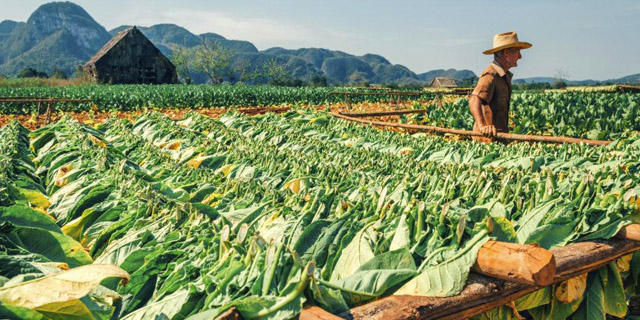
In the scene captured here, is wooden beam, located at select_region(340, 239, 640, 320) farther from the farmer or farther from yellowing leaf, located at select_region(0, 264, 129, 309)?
the farmer

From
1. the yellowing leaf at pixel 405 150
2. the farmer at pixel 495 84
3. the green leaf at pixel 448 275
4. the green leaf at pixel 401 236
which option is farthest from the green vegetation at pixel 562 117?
the green leaf at pixel 448 275

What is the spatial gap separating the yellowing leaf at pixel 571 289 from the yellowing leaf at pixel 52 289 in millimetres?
2147

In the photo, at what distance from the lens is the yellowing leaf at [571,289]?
2.41 m

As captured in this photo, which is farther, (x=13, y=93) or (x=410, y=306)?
(x=13, y=93)

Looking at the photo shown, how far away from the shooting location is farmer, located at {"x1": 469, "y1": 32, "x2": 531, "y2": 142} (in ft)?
22.7

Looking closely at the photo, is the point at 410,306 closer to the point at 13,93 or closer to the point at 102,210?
the point at 102,210

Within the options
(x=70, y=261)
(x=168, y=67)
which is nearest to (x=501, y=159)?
(x=70, y=261)

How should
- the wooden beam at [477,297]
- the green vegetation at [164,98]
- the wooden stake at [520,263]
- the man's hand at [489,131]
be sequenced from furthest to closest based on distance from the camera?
the green vegetation at [164,98] < the man's hand at [489,131] < the wooden stake at [520,263] < the wooden beam at [477,297]

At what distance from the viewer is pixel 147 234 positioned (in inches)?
100

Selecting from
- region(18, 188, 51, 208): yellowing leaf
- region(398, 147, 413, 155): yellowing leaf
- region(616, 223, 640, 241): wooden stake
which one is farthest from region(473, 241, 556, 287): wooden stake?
region(398, 147, 413, 155): yellowing leaf

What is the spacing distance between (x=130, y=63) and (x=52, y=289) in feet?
186

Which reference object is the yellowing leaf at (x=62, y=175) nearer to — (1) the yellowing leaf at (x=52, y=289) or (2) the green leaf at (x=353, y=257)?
(1) the yellowing leaf at (x=52, y=289)

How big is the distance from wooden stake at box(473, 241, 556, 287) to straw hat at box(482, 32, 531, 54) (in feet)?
18.9

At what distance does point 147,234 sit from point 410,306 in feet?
5.13
